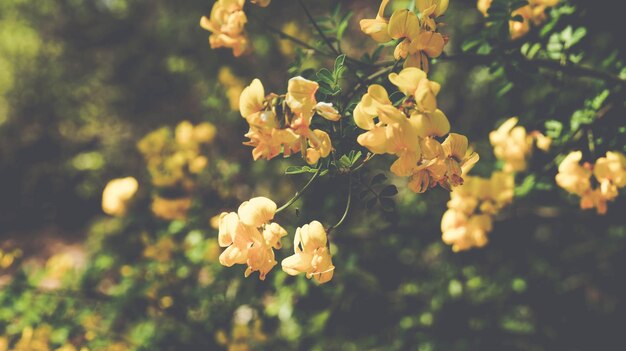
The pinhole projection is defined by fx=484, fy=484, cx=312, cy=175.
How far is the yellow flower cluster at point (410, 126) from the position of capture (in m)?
0.83

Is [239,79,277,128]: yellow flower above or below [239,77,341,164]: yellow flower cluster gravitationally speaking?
above

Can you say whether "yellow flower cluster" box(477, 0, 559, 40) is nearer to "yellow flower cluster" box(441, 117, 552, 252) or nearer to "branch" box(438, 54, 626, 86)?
"branch" box(438, 54, 626, 86)

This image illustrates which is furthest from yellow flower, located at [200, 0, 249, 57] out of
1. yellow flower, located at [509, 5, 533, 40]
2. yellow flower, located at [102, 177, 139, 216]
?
yellow flower, located at [102, 177, 139, 216]

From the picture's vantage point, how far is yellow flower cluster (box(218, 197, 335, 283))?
962 millimetres

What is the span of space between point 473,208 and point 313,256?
0.73 meters

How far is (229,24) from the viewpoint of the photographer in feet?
4.17

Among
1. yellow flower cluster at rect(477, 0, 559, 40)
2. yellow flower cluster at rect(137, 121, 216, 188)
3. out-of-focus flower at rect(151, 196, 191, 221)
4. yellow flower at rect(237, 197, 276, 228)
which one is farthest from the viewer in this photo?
yellow flower cluster at rect(137, 121, 216, 188)

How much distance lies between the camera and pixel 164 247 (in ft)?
7.35

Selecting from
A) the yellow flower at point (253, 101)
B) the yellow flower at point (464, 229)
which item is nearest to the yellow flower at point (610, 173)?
the yellow flower at point (464, 229)

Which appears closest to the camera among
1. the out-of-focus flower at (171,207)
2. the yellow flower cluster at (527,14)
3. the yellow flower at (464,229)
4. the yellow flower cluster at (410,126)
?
the yellow flower cluster at (410,126)

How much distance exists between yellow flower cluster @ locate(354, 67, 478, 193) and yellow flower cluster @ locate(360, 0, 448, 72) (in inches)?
4.3

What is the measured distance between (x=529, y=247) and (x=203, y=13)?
300cm

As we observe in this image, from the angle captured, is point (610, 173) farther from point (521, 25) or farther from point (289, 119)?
point (289, 119)

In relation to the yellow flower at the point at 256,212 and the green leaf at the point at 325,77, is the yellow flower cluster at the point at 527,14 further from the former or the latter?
the yellow flower at the point at 256,212
